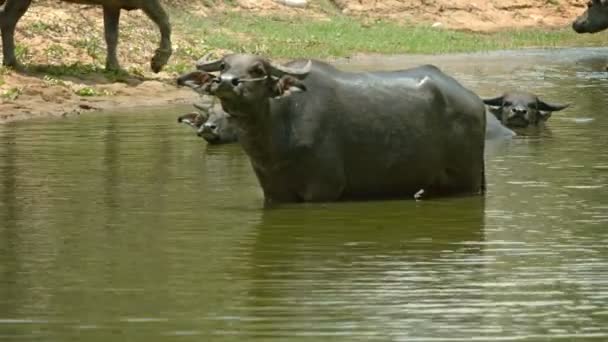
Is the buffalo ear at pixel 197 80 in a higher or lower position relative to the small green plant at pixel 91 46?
higher

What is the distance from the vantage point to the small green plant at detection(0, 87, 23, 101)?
18703 millimetres

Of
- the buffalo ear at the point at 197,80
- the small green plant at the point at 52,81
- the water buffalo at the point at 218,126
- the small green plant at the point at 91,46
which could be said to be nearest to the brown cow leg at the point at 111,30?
the small green plant at the point at 91,46

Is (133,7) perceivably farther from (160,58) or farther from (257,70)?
(257,70)

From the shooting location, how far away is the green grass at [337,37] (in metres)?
29.1

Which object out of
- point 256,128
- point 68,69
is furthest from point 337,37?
point 256,128

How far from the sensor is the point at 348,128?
1120 cm

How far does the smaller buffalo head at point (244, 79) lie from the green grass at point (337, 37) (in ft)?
50.0

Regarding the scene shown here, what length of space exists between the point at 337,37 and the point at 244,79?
2266 cm

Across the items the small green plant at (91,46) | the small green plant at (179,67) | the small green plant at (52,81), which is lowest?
the small green plant at (179,67)

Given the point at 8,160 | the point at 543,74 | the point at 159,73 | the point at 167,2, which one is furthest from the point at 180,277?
the point at 167,2

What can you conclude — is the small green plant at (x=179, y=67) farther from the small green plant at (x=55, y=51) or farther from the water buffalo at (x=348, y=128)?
the water buffalo at (x=348, y=128)

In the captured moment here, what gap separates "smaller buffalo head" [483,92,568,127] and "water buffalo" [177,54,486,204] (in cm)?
524

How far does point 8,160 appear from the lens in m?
14.0

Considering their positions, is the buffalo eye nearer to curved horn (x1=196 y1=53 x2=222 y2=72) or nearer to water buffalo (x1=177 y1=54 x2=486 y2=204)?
water buffalo (x1=177 y1=54 x2=486 y2=204)
